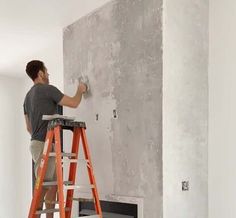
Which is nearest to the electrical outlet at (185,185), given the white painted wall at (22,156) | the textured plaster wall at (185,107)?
the textured plaster wall at (185,107)

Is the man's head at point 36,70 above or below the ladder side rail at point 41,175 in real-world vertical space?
above

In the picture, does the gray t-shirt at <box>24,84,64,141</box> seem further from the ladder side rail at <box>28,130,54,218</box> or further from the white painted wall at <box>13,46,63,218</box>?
the white painted wall at <box>13,46,63,218</box>

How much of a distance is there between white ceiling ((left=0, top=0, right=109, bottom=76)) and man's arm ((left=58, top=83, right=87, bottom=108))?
84 centimetres

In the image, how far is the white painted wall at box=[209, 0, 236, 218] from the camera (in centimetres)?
345

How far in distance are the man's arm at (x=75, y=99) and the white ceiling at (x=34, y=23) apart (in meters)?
0.84

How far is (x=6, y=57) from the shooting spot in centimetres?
642

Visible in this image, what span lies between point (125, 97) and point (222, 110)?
0.89 meters

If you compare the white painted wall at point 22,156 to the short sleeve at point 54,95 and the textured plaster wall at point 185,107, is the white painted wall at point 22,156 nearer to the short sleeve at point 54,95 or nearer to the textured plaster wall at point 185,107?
the short sleeve at point 54,95

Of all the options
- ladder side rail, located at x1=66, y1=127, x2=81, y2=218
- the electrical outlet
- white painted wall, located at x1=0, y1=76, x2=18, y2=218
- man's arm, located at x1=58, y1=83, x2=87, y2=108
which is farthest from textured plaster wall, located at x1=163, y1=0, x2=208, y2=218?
white painted wall, located at x1=0, y1=76, x2=18, y2=218

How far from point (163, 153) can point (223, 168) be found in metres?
0.60

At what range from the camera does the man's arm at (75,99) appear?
4013mm

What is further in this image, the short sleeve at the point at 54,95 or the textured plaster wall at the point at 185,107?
the short sleeve at the point at 54,95

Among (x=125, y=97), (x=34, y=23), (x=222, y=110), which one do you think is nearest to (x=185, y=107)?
(x=222, y=110)

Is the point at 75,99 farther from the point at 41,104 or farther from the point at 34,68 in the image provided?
the point at 34,68
